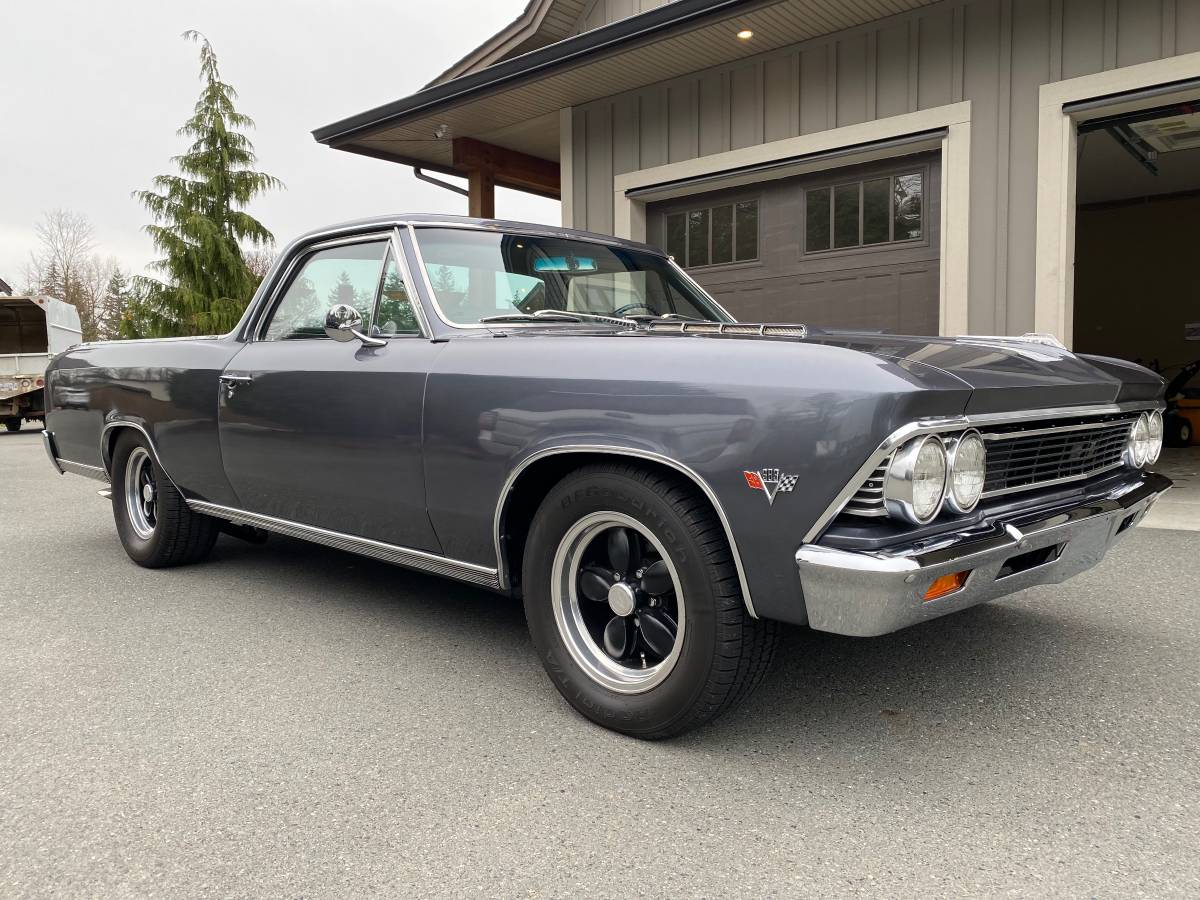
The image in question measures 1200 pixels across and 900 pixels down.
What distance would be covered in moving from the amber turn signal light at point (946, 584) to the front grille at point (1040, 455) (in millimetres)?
220

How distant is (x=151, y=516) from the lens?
475 centimetres

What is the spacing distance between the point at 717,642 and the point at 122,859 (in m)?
1.44

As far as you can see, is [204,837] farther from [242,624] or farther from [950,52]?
[950,52]

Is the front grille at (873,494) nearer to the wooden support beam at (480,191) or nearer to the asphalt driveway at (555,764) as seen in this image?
the asphalt driveway at (555,764)

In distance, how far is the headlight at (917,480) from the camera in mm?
2043

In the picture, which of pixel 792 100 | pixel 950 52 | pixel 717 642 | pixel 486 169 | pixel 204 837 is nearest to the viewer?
pixel 204 837

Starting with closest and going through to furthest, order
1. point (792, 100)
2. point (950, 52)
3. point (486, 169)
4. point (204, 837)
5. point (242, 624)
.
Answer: point (204, 837) → point (242, 624) → point (950, 52) → point (792, 100) → point (486, 169)

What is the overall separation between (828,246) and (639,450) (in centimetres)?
592

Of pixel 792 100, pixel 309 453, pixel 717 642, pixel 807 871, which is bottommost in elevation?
pixel 807 871

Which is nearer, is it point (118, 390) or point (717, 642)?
point (717, 642)

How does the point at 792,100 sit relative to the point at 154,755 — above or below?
above

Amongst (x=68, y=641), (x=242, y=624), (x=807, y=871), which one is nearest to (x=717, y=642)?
(x=807, y=871)

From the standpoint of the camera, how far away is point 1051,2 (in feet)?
20.7

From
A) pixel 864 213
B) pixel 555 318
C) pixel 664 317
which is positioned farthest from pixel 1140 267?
pixel 555 318
